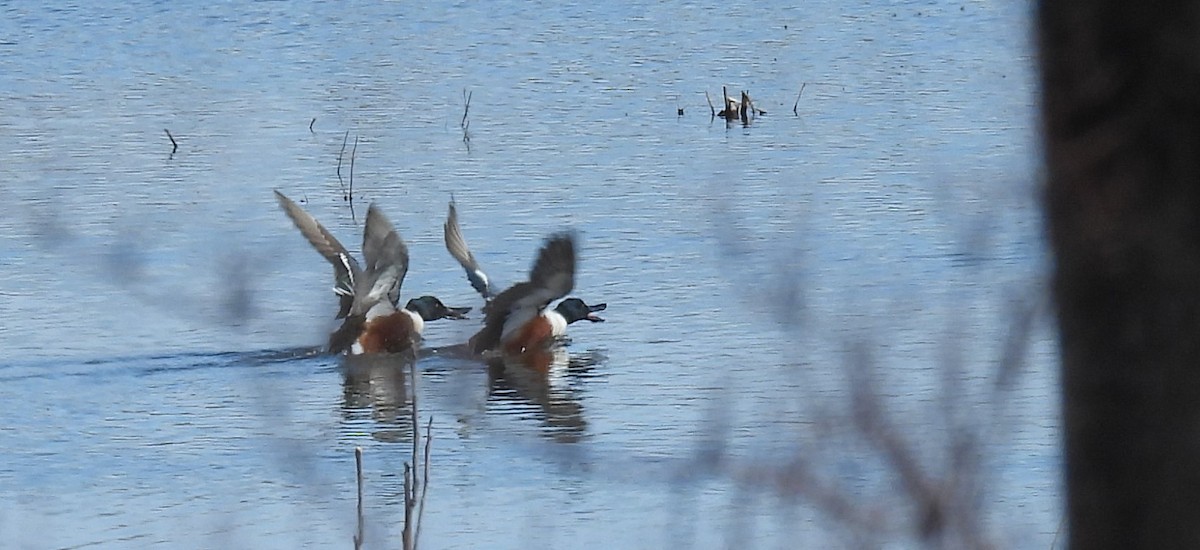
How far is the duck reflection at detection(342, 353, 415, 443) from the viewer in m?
6.29

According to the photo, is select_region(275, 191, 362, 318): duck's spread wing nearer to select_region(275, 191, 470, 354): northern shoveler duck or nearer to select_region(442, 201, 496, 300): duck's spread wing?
select_region(275, 191, 470, 354): northern shoveler duck

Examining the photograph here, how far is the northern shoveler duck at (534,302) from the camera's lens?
7.54 metres

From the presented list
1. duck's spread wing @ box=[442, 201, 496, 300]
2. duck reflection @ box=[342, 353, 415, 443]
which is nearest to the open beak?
duck's spread wing @ box=[442, 201, 496, 300]

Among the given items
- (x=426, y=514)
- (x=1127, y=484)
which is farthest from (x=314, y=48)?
(x=1127, y=484)

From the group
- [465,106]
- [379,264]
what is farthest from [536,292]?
[465,106]

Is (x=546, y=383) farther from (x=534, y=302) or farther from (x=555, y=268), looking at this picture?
(x=534, y=302)

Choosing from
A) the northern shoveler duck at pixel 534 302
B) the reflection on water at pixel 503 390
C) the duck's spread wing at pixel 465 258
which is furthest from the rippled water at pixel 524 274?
the duck's spread wing at pixel 465 258

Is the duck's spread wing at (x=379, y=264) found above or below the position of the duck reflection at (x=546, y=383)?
above

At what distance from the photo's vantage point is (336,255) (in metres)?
7.94

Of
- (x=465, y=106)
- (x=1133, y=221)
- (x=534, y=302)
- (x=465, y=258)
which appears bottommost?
(x=465, y=106)

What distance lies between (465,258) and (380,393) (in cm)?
113

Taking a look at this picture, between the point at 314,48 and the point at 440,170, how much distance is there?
6.86m

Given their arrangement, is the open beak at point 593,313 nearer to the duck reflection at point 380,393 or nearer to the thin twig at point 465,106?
the duck reflection at point 380,393

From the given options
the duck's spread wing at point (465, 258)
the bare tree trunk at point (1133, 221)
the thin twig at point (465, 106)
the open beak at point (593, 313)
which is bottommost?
the thin twig at point (465, 106)
